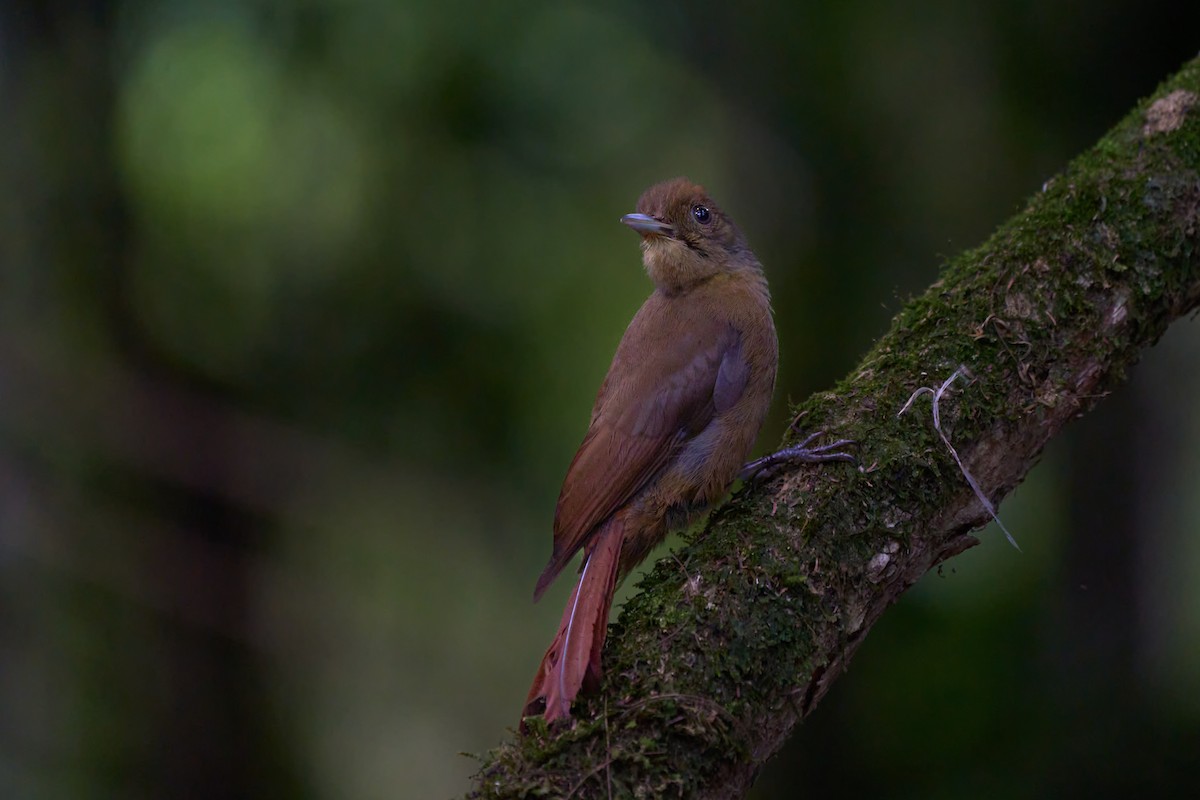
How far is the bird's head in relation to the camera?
12.7ft

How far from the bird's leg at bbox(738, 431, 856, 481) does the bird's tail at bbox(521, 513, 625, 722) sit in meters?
0.54

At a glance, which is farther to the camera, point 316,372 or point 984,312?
point 316,372

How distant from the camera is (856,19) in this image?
17.9 ft

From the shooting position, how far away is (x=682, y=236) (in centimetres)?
390

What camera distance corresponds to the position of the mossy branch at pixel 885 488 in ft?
7.54

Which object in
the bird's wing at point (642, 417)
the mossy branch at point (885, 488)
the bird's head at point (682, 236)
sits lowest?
the mossy branch at point (885, 488)

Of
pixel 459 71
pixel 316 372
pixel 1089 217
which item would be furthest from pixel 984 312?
pixel 316 372

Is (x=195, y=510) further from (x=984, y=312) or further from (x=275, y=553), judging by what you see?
(x=984, y=312)

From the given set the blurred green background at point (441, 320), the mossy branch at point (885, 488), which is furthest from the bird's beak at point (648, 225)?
the blurred green background at point (441, 320)

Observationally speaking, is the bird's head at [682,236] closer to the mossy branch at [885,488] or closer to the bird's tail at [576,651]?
the mossy branch at [885,488]

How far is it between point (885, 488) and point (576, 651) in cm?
98

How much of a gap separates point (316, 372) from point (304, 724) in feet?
6.33

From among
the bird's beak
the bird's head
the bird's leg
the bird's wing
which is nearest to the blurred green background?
the bird's head

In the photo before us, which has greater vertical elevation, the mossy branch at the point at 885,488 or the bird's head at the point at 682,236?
the bird's head at the point at 682,236
